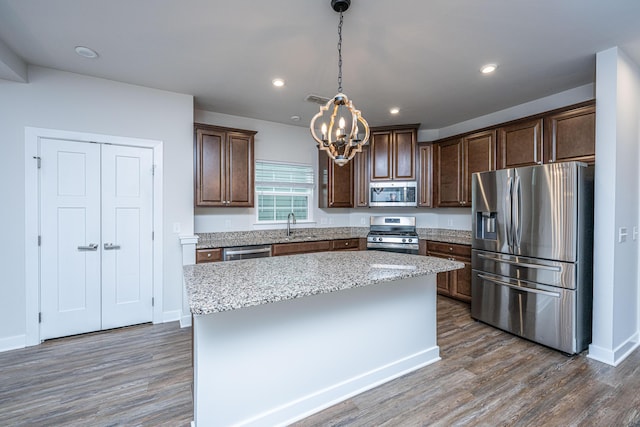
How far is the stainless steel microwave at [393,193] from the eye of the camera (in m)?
4.55

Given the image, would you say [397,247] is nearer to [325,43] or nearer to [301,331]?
[301,331]

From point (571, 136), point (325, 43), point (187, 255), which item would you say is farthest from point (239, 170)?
point (571, 136)

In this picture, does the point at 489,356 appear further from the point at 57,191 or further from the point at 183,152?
the point at 57,191

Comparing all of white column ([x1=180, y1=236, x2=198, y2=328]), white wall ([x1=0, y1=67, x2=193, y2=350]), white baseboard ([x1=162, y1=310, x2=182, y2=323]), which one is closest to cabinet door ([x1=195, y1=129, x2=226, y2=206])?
white wall ([x1=0, y1=67, x2=193, y2=350])

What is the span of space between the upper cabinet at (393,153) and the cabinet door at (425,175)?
0.11 meters

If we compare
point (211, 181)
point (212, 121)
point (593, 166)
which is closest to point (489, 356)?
point (593, 166)

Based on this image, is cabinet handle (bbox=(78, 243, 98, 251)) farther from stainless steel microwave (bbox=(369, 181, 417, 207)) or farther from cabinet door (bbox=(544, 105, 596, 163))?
cabinet door (bbox=(544, 105, 596, 163))

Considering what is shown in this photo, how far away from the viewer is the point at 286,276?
5.84 ft

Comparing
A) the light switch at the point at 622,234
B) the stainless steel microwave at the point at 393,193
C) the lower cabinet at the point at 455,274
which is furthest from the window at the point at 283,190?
the light switch at the point at 622,234

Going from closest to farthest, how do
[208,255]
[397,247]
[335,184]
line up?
[208,255], [397,247], [335,184]

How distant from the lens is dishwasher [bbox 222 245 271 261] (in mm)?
3576

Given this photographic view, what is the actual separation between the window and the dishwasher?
85cm

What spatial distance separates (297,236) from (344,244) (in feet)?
2.49

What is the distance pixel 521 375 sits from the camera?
230 cm
